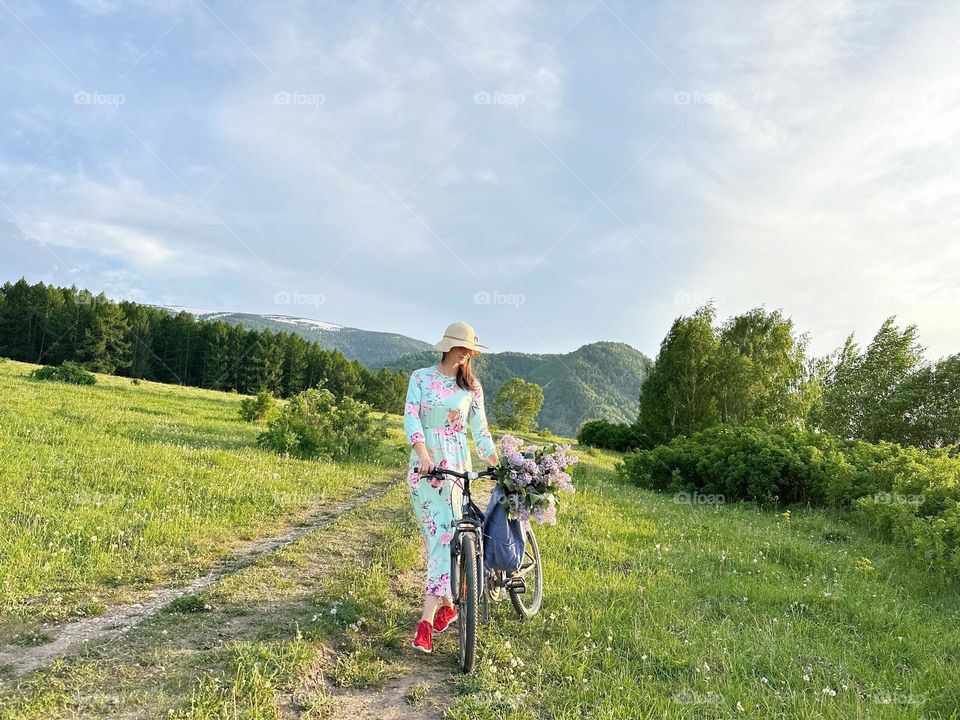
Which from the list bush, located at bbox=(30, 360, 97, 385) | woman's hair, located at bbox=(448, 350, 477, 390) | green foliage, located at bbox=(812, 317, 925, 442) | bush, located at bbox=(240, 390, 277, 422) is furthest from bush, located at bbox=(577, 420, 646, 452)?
woman's hair, located at bbox=(448, 350, 477, 390)

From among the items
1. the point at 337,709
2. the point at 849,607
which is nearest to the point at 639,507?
the point at 849,607

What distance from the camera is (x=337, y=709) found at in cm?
440

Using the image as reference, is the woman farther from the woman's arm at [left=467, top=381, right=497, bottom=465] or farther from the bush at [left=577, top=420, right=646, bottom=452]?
the bush at [left=577, top=420, right=646, bottom=452]

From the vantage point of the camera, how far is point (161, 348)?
96.0 m

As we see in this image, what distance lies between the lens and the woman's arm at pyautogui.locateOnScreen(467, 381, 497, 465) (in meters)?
5.88

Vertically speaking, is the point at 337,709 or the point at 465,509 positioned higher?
the point at 465,509

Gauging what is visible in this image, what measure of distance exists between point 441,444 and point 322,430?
40.8 feet

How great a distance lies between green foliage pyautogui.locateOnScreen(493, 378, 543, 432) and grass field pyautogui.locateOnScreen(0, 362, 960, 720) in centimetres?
7644

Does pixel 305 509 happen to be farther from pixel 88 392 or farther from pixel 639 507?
pixel 88 392

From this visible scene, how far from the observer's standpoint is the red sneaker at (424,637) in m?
5.29

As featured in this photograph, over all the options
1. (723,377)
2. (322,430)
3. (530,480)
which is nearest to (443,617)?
(530,480)

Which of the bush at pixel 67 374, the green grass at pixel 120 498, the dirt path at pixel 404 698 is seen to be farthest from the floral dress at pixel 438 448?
the bush at pixel 67 374

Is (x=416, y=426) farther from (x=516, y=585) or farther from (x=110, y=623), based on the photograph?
(x=110, y=623)

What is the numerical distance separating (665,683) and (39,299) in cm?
10954
